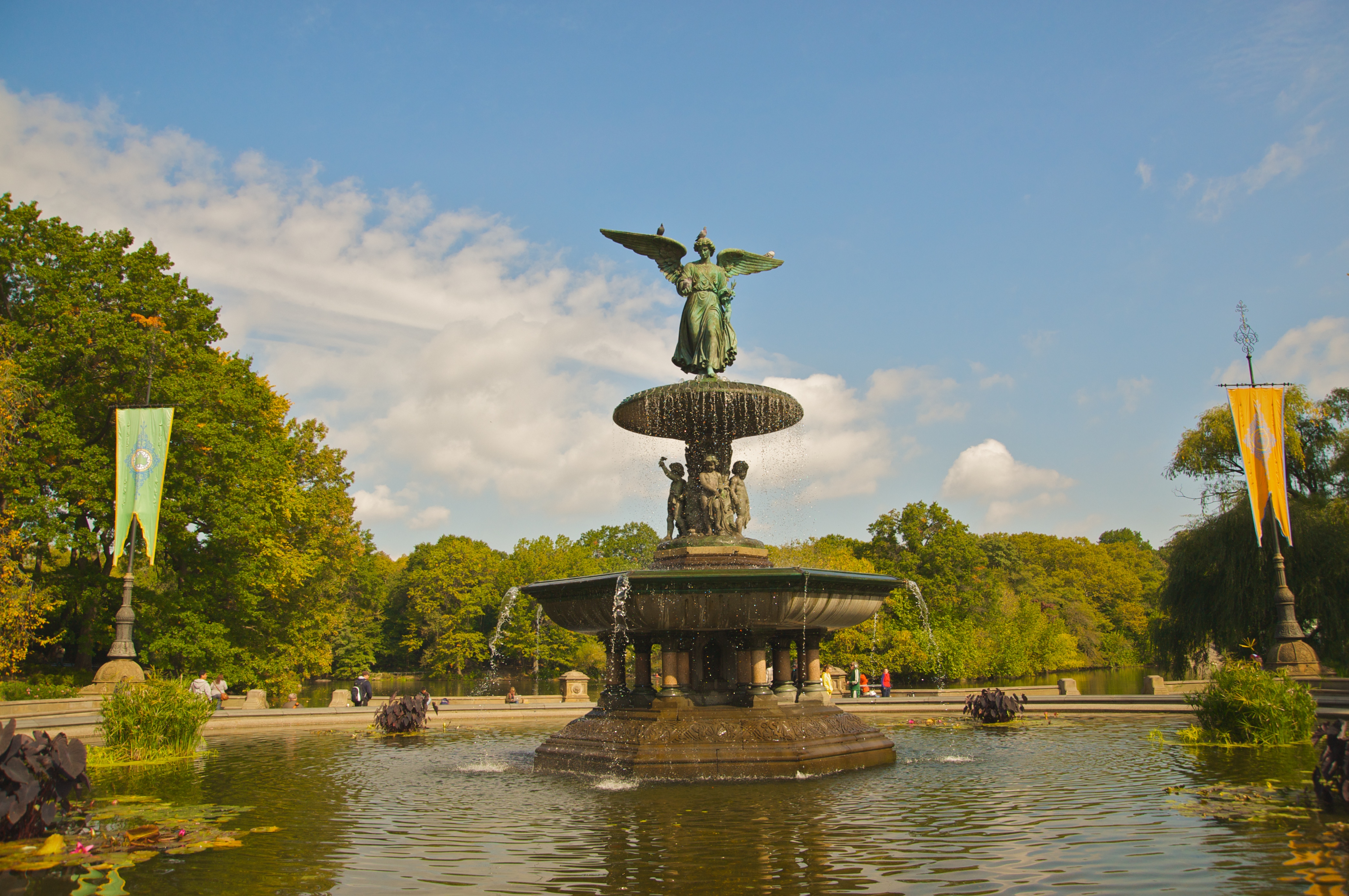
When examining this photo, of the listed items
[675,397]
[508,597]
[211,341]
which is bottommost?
[508,597]

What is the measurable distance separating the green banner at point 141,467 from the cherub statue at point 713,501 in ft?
47.2

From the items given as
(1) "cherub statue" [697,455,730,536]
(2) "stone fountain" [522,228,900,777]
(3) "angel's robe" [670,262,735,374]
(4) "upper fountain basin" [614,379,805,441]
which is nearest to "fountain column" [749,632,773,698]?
(2) "stone fountain" [522,228,900,777]

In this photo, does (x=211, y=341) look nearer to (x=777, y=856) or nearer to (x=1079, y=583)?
(x=777, y=856)

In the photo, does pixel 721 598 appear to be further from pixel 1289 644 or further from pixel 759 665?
pixel 1289 644

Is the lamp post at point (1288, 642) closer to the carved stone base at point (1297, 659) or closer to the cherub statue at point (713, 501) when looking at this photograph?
the carved stone base at point (1297, 659)

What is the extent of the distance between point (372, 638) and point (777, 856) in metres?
74.3

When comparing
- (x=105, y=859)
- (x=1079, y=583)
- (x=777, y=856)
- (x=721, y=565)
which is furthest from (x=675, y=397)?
(x=1079, y=583)

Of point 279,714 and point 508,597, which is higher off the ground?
point 508,597

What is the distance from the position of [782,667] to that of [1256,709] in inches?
233

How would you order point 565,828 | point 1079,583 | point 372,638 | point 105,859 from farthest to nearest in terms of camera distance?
point 1079,583 < point 372,638 < point 565,828 < point 105,859

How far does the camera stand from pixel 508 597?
1416 cm

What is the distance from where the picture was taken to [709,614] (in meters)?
10.9

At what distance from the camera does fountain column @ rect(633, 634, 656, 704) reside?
1218cm

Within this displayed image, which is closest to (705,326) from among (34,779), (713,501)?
(713,501)
